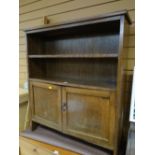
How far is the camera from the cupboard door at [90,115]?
4.26 feet

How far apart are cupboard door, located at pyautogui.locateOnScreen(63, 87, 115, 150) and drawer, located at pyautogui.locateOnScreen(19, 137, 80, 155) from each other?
7.8 inches

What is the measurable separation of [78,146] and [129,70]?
883 millimetres

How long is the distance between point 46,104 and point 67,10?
1.17 meters

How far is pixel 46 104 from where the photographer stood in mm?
1721

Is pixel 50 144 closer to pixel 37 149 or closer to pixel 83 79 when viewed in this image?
pixel 37 149

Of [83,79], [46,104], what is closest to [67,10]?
[83,79]

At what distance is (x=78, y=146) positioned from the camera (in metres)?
1.53

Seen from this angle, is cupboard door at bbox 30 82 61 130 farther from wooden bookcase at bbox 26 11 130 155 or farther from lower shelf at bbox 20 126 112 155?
lower shelf at bbox 20 126 112 155

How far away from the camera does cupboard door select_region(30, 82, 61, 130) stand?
1.61 m

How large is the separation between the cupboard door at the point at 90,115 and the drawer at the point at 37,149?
20 centimetres

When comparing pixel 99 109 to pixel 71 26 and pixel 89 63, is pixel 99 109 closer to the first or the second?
pixel 89 63

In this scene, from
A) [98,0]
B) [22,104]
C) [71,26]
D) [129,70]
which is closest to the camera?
[71,26]

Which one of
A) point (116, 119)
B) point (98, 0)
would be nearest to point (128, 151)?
point (116, 119)
